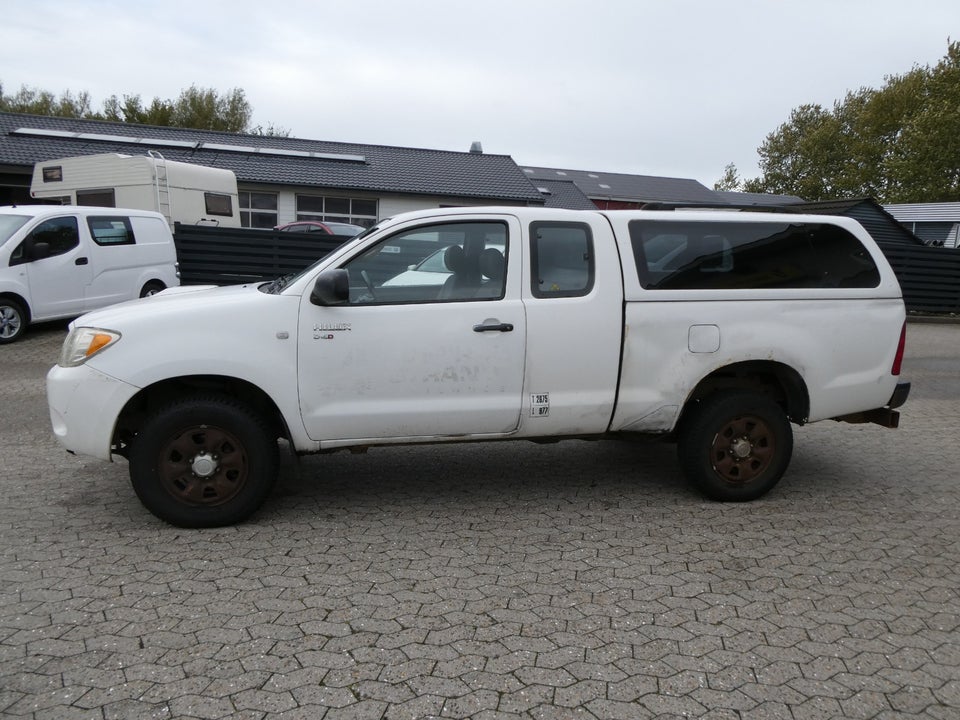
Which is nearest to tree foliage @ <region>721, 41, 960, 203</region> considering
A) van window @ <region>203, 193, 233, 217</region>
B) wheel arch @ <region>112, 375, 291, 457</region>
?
van window @ <region>203, 193, 233, 217</region>

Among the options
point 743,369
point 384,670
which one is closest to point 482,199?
point 743,369

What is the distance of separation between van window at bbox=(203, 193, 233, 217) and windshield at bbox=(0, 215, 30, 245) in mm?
7755

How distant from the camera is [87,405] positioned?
4320 mm

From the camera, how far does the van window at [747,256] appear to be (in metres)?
4.93

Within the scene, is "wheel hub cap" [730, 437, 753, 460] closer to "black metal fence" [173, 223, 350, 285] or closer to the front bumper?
the front bumper

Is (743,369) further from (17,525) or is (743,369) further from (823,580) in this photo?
(17,525)

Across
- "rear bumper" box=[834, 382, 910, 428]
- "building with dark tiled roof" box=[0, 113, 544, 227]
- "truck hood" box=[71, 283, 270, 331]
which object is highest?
"building with dark tiled roof" box=[0, 113, 544, 227]

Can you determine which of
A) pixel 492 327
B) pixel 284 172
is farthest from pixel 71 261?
pixel 284 172

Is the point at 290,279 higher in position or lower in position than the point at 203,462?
higher

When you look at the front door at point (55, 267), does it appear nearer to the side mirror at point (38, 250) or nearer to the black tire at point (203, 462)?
the side mirror at point (38, 250)

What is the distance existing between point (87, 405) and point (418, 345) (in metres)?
1.80

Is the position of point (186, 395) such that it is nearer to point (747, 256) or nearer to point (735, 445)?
point (735, 445)

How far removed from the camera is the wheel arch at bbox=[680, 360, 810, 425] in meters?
5.05

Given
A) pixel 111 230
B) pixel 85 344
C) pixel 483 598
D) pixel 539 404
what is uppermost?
pixel 111 230
